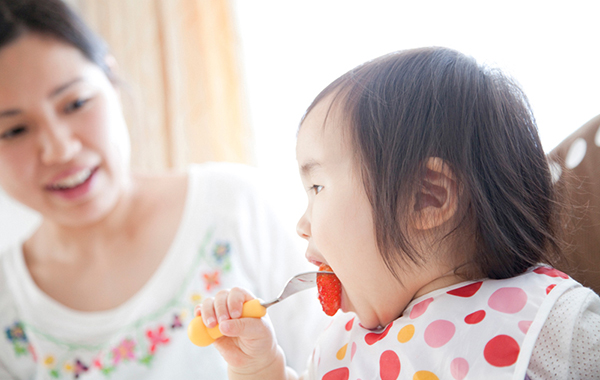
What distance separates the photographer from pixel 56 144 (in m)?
1.12

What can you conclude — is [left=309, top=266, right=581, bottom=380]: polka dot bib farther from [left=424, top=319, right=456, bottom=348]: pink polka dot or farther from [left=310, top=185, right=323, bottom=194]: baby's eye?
[left=310, top=185, right=323, bottom=194]: baby's eye

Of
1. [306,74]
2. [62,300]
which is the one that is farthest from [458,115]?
[306,74]

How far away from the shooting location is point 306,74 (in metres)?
2.26

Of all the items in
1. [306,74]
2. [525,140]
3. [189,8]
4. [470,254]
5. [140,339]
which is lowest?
[140,339]

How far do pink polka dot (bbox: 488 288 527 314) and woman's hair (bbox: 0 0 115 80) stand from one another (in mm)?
1186

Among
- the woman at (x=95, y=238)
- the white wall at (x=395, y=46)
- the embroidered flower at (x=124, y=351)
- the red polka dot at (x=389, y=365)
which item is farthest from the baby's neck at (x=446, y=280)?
the embroidered flower at (x=124, y=351)

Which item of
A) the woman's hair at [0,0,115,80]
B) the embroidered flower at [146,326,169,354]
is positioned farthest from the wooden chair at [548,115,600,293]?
the woman's hair at [0,0,115,80]

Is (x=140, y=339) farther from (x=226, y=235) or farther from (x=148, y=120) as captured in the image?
(x=148, y=120)

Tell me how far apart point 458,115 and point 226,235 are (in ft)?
2.71

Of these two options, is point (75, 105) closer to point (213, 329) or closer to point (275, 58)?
point (213, 329)

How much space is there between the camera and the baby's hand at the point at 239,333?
737 mm

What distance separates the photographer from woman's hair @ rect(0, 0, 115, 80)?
3.70ft

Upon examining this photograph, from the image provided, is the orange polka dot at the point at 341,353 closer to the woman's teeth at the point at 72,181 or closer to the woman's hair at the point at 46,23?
the woman's teeth at the point at 72,181

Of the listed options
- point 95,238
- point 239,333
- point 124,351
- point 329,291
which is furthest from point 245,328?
point 95,238
